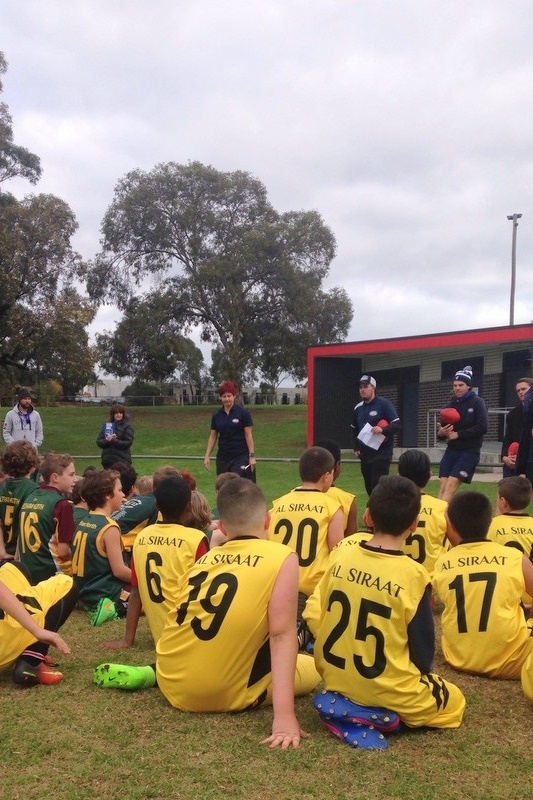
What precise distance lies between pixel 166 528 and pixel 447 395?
61.0ft

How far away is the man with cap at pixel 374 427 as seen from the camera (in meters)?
8.36

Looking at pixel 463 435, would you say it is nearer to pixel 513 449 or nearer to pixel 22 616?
pixel 513 449

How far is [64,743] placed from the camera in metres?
3.12

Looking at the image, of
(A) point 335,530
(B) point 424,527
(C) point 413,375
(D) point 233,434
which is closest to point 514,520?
(B) point 424,527

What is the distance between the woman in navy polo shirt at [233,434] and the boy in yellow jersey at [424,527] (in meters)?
3.61

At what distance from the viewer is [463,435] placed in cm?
815

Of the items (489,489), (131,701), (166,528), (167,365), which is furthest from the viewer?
(167,365)

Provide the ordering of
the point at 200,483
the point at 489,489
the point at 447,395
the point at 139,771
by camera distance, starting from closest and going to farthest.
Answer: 1. the point at 139,771
2. the point at 489,489
3. the point at 200,483
4. the point at 447,395

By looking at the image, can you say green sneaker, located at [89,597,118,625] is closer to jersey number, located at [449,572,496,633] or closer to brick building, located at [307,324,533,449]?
jersey number, located at [449,572,496,633]

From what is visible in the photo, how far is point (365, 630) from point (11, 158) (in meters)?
29.1

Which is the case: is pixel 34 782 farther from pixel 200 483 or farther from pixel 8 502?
pixel 200 483

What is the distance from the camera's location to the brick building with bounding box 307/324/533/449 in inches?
775

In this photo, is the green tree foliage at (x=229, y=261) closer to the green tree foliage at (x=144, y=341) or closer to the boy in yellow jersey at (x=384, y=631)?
the green tree foliage at (x=144, y=341)

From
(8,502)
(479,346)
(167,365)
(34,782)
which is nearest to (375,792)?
(34,782)
